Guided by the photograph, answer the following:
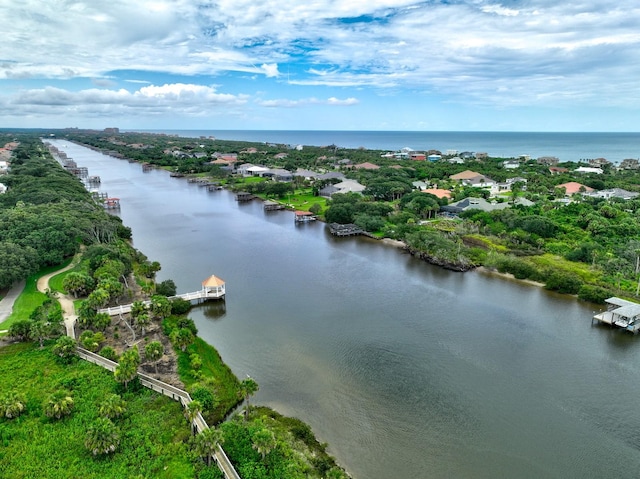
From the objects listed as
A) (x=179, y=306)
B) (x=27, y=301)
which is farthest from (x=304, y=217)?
(x=27, y=301)

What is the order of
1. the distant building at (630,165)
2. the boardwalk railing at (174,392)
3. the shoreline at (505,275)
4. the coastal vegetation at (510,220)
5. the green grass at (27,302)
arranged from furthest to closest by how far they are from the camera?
the distant building at (630,165) < the coastal vegetation at (510,220) < the shoreline at (505,275) < the green grass at (27,302) < the boardwalk railing at (174,392)

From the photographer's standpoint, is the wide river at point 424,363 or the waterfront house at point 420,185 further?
the waterfront house at point 420,185

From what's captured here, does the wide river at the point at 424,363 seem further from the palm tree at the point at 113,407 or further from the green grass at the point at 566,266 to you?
the palm tree at the point at 113,407

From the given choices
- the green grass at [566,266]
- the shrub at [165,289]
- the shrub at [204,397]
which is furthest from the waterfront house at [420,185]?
the shrub at [204,397]

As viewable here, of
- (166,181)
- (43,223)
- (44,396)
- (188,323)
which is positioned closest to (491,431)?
(188,323)

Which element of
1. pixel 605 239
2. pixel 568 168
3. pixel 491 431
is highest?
pixel 568 168

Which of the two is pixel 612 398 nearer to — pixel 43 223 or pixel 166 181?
pixel 43 223

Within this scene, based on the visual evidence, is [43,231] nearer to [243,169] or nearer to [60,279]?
[60,279]
